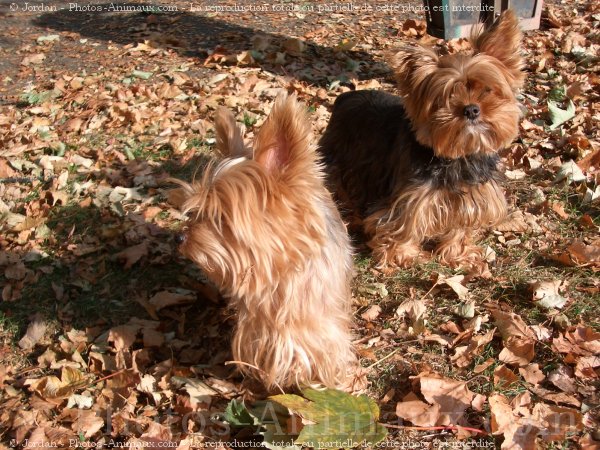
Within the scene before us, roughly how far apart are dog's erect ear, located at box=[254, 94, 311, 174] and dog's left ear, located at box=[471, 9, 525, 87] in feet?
6.53

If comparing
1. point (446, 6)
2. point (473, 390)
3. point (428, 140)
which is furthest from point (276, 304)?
point (446, 6)

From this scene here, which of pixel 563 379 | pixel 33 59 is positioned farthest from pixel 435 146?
pixel 33 59

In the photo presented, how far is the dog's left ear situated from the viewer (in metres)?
3.72

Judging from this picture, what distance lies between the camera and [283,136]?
2.47 metres

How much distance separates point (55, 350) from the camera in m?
3.72

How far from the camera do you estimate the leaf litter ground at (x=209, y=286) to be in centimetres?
319

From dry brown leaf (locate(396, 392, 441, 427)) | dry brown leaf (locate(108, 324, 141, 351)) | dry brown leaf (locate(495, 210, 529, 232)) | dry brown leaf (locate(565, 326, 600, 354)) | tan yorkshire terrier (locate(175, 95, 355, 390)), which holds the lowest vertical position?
dry brown leaf (locate(396, 392, 441, 427))

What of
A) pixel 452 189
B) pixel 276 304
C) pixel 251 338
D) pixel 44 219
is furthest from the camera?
pixel 44 219

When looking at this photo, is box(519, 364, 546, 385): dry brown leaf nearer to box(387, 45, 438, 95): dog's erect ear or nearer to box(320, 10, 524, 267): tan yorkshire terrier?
box(320, 10, 524, 267): tan yorkshire terrier

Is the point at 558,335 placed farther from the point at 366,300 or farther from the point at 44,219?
the point at 44,219

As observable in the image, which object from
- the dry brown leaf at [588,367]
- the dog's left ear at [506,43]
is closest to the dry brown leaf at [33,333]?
the dry brown leaf at [588,367]

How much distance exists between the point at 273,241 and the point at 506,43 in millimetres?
2331

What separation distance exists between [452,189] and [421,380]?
143cm

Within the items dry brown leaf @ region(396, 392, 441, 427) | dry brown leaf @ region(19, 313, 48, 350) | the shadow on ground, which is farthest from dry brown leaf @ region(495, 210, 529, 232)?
dry brown leaf @ region(19, 313, 48, 350)
